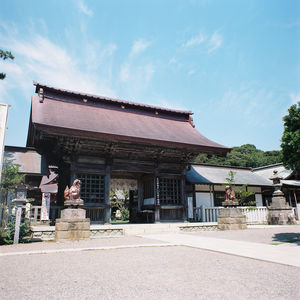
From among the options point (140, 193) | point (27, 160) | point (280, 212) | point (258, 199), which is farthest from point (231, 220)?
point (27, 160)

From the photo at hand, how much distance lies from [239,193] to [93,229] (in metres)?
11.2

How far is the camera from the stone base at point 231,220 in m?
11.9

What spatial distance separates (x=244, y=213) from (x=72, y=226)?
11.3 meters

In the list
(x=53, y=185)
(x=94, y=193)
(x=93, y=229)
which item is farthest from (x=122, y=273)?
(x=53, y=185)

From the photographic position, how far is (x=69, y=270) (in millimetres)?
4395

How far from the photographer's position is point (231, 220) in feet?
39.0

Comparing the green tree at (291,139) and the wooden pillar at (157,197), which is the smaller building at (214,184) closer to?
the wooden pillar at (157,197)

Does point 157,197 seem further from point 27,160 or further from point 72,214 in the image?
point 27,160

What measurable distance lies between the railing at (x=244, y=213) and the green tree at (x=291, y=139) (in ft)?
27.4

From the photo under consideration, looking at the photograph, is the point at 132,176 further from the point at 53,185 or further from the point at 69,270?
the point at 69,270

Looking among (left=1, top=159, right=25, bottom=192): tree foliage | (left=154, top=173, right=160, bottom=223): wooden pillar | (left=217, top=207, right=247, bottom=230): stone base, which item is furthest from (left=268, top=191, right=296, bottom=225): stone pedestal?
(left=1, top=159, right=25, bottom=192): tree foliage

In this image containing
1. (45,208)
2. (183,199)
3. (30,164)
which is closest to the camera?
(45,208)

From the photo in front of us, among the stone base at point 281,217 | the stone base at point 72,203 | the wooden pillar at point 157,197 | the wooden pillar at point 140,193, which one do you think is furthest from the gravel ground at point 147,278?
the stone base at point 281,217

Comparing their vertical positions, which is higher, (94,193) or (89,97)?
(89,97)
